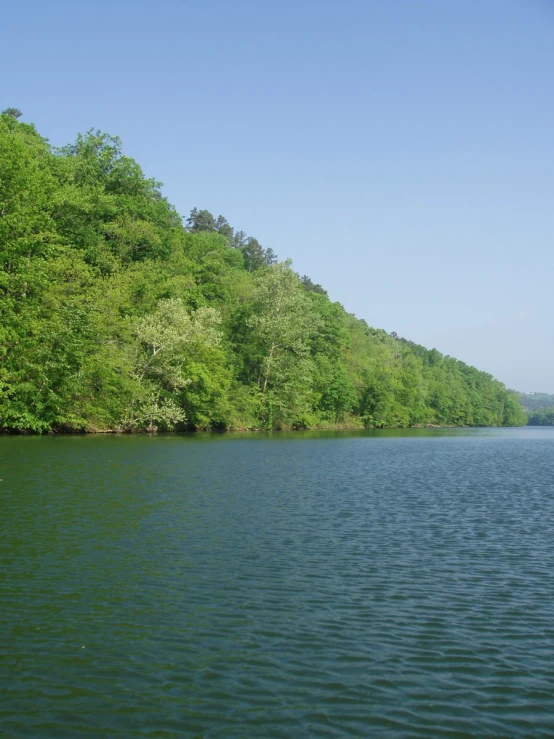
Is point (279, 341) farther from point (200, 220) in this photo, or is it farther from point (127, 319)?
point (200, 220)

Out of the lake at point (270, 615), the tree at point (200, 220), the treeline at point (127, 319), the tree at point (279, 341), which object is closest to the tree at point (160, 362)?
the treeline at point (127, 319)

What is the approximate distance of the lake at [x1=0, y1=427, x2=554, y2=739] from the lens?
Result: 24.9 ft

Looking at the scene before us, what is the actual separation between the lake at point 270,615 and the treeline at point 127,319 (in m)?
26.6

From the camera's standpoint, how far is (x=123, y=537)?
16.3 meters

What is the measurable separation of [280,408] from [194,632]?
230 feet

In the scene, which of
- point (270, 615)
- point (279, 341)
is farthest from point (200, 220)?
point (270, 615)

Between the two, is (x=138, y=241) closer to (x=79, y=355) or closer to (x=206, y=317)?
(x=206, y=317)

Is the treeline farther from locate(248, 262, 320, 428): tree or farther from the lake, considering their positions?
the lake

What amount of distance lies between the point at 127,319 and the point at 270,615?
5051 cm

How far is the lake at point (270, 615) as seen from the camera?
758cm

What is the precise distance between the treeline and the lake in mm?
26615

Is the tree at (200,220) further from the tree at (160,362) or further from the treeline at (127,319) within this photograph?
the tree at (160,362)

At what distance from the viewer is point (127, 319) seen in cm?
5878

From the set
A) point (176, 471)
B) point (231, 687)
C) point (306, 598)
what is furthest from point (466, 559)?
point (176, 471)
